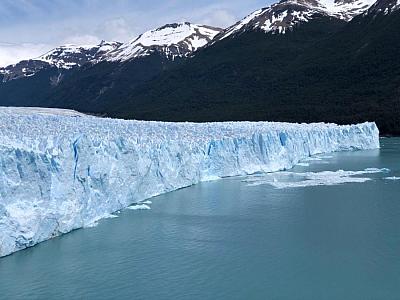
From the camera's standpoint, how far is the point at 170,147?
14.0 metres

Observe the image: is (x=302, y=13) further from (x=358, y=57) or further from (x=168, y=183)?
(x=168, y=183)

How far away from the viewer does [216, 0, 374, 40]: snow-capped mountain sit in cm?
7331

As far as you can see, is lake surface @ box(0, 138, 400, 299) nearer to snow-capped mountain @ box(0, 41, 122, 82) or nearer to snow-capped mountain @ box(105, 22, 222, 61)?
snow-capped mountain @ box(105, 22, 222, 61)

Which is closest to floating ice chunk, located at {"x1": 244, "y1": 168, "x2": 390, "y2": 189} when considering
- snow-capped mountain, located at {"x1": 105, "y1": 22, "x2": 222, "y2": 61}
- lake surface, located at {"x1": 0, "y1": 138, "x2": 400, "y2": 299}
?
lake surface, located at {"x1": 0, "y1": 138, "x2": 400, "y2": 299}

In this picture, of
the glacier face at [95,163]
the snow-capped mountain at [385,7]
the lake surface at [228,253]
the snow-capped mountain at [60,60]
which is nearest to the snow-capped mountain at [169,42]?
the snow-capped mountain at [60,60]

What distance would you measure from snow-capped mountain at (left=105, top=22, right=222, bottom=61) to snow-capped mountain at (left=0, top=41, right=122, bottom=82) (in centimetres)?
1966

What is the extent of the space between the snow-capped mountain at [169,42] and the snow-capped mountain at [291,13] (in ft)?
65.7

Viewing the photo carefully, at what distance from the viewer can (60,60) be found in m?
137

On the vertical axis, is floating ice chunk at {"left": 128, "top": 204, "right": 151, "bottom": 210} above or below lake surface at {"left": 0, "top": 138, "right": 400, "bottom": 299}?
above

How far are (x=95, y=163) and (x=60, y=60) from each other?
133 meters

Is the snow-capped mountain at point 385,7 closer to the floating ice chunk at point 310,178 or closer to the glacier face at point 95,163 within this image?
the floating ice chunk at point 310,178

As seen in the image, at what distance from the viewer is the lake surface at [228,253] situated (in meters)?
7.31

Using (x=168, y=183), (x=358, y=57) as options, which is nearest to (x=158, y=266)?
(x=168, y=183)

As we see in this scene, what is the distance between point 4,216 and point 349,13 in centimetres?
7893
